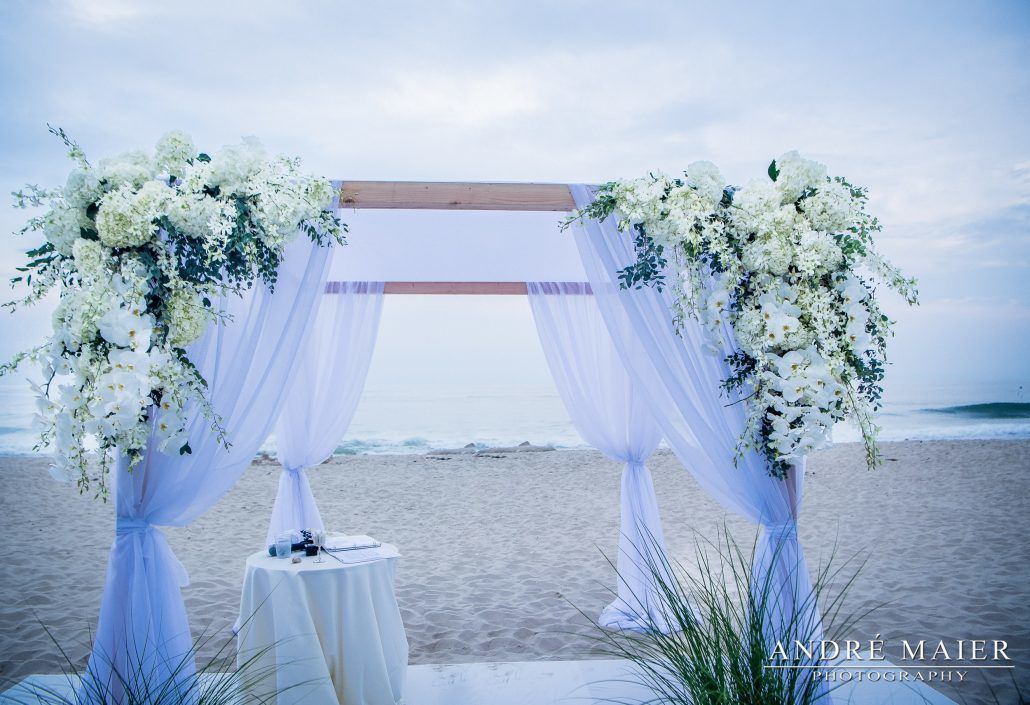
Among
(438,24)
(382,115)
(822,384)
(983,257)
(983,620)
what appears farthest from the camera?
(983,257)

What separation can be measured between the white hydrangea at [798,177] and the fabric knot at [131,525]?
120 inches

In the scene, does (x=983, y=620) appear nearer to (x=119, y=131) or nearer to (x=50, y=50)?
(x=50, y=50)

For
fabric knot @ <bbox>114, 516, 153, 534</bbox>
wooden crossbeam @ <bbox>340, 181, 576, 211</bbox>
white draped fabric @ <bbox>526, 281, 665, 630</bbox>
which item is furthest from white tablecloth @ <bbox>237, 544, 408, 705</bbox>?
white draped fabric @ <bbox>526, 281, 665, 630</bbox>

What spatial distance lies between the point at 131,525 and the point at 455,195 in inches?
79.3

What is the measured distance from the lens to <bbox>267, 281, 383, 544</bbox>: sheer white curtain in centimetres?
466

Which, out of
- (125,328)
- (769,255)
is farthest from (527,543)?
(125,328)

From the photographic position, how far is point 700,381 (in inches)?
123

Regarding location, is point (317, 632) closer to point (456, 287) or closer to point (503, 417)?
point (456, 287)

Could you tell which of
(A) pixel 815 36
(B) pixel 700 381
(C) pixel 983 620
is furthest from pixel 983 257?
(B) pixel 700 381

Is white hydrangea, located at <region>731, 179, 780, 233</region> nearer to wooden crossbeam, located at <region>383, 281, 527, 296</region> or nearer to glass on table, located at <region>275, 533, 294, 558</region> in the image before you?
wooden crossbeam, located at <region>383, 281, 527, 296</region>

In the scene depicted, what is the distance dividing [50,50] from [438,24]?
6068 mm

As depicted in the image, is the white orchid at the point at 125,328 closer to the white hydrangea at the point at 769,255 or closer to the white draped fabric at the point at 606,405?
the white hydrangea at the point at 769,255

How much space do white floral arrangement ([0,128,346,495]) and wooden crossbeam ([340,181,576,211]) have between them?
366 millimetres

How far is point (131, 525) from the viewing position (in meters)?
2.80
